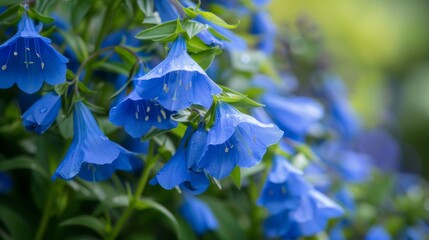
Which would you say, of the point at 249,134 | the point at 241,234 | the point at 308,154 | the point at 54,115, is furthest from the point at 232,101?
the point at 241,234

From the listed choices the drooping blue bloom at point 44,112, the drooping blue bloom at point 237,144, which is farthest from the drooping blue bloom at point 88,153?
the drooping blue bloom at point 237,144

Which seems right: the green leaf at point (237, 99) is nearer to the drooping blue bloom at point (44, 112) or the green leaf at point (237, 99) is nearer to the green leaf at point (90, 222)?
the drooping blue bloom at point (44, 112)

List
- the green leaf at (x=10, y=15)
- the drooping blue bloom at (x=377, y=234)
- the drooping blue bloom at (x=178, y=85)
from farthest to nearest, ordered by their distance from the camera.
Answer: the drooping blue bloom at (x=377, y=234) → the green leaf at (x=10, y=15) → the drooping blue bloom at (x=178, y=85)

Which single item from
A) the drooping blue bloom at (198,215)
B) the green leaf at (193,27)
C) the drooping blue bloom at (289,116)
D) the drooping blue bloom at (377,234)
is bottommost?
the drooping blue bloom at (377,234)

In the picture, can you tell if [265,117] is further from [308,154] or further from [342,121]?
[342,121]

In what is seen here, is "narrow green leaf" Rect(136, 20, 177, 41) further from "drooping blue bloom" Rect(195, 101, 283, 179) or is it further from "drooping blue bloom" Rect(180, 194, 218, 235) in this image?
"drooping blue bloom" Rect(180, 194, 218, 235)

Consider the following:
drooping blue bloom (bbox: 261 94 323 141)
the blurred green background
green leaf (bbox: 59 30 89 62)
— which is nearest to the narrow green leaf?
green leaf (bbox: 59 30 89 62)
